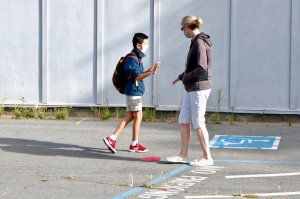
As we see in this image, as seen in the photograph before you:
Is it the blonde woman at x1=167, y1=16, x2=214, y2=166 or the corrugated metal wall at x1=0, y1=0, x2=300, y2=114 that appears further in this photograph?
the corrugated metal wall at x1=0, y1=0, x2=300, y2=114

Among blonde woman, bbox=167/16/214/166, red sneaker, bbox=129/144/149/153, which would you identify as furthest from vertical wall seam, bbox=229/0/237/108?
blonde woman, bbox=167/16/214/166

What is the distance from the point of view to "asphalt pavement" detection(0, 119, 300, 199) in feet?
32.9

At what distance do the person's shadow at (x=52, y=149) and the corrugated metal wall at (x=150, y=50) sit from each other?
2.84m

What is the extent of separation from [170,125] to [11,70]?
3197mm

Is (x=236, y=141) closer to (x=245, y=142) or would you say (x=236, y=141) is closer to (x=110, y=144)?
(x=245, y=142)

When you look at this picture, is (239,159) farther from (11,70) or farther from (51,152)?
(11,70)

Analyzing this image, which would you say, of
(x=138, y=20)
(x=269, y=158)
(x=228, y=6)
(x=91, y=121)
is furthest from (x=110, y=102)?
(x=269, y=158)

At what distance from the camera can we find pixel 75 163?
1192 centimetres

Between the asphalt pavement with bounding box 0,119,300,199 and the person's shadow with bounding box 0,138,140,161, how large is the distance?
0.01 meters

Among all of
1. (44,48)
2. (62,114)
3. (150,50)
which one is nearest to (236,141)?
(150,50)

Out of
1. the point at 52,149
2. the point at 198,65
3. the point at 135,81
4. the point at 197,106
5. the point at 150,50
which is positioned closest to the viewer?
the point at 198,65

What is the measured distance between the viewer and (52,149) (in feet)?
43.1

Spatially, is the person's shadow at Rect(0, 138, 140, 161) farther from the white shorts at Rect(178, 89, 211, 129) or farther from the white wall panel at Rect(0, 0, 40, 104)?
the white wall panel at Rect(0, 0, 40, 104)

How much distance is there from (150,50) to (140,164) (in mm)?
4688
